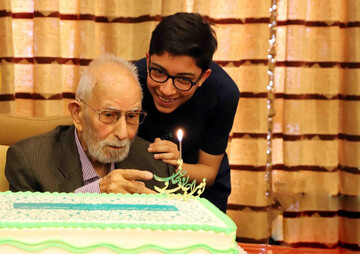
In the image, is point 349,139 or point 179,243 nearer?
point 179,243

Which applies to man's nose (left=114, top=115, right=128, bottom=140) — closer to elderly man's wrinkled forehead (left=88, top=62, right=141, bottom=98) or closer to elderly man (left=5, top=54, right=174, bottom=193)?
elderly man (left=5, top=54, right=174, bottom=193)

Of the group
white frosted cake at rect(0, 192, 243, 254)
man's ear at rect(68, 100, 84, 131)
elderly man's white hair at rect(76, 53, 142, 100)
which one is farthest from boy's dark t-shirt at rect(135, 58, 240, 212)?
white frosted cake at rect(0, 192, 243, 254)

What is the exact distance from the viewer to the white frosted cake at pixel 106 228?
A: 960mm

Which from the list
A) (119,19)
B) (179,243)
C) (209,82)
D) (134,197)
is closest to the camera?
(179,243)

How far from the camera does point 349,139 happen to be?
145 inches

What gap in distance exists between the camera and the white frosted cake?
96cm

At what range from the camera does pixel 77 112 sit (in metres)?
2.02

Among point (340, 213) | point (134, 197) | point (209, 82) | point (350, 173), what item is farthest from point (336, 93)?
point (134, 197)

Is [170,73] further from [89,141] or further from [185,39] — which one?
[89,141]

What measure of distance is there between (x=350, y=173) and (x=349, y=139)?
0.25 metres

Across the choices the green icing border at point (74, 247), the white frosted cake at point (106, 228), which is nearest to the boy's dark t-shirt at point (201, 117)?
the white frosted cake at point (106, 228)

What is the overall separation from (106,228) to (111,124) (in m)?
0.95

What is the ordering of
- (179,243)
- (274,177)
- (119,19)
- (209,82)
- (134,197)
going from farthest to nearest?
(274,177) → (119,19) → (209,82) → (134,197) → (179,243)

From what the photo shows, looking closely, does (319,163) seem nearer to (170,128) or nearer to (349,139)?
(349,139)
